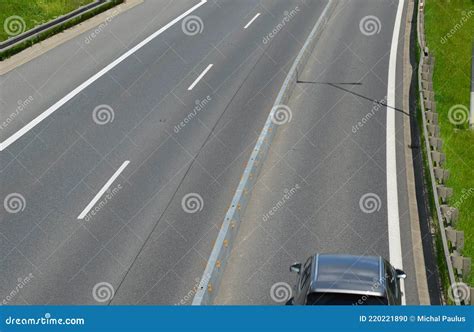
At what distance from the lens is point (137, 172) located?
2402 centimetres

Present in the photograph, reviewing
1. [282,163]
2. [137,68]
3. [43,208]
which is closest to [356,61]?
[137,68]

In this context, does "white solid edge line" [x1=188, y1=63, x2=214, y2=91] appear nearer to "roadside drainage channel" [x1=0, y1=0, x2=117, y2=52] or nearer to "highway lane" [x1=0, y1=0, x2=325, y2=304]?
"highway lane" [x1=0, y1=0, x2=325, y2=304]

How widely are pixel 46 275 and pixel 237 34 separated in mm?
25484

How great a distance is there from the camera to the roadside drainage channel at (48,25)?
34.8 metres

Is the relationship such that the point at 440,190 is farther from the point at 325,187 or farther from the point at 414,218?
the point at 325,187

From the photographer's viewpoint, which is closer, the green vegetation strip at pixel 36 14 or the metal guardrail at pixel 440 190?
the metal guardrail at pixel 440 190

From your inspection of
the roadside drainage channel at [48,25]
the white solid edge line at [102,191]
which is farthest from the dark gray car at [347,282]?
the roadside drainage channel at [48,25]

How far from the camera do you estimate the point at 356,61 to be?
3709 centimetres

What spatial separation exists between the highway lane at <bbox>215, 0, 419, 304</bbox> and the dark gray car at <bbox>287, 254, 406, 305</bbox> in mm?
2200

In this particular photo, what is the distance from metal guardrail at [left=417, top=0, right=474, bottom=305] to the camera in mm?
16578

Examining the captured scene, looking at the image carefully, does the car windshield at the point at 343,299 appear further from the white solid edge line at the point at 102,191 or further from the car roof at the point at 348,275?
the white solid edge line at the point at 102,191

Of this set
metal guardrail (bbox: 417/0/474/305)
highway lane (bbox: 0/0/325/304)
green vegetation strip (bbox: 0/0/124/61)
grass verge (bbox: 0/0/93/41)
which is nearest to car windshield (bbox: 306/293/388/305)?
metal guardrail (bbox: 417/0/474/305)

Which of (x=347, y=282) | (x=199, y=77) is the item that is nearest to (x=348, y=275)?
(x=347, y=282)

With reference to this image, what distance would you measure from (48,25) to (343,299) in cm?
2821
